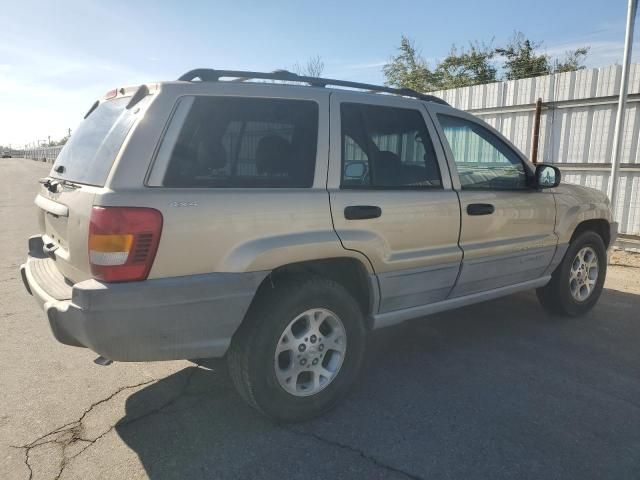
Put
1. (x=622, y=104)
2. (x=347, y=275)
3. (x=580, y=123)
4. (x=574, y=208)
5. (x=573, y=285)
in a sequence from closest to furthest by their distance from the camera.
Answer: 1. (x=347, y=275)
2. (x=574, y=208)
3. (x=573, y=285)
4. (x=622, y=104)
5. (x=580, y=123)

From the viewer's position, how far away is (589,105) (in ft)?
26.9

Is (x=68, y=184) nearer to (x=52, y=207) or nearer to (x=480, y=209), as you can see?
(x=52, y=207)

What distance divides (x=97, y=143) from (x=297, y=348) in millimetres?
1656

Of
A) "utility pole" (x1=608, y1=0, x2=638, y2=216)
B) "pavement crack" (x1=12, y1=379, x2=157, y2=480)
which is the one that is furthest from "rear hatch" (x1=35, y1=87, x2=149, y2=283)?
"utility pole" (x1=608, y1=0, x2=638, y2=216)

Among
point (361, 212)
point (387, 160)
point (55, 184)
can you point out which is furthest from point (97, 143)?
point (387, 160)

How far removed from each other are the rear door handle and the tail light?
1.13 m

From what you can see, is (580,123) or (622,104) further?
(580,123)

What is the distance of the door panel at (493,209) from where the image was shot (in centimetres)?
373

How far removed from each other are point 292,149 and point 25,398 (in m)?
2.37

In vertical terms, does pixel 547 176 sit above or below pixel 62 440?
above

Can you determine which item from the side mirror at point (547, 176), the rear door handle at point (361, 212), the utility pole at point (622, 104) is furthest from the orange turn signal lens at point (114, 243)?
the utility pole at point (622, 104)

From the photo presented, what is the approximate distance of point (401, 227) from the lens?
3.27m

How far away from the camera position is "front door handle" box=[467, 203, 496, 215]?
3.69 m

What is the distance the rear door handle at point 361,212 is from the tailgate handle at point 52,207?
1.58m
